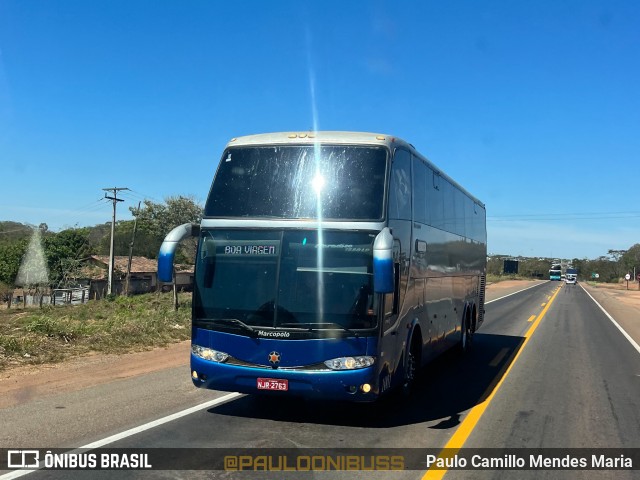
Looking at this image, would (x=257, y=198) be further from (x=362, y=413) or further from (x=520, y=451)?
(x=520, y=451)

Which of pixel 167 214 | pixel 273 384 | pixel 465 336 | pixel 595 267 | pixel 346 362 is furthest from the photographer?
pixel 595 267

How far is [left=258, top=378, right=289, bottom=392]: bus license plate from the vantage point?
6.28 meters

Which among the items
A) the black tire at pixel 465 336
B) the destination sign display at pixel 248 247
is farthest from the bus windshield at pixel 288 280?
the black tire at pixel 465 336

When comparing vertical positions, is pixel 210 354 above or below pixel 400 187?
below

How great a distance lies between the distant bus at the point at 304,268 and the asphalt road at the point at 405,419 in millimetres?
504

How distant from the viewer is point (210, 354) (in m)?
6.63

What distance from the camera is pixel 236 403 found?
25.1 ft

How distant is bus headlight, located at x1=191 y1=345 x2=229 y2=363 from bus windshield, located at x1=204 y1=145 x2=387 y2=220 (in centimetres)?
162

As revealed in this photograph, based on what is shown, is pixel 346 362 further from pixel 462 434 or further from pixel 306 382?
pixel 462 434

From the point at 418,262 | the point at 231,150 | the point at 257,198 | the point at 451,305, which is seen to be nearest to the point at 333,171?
the point at 257,198

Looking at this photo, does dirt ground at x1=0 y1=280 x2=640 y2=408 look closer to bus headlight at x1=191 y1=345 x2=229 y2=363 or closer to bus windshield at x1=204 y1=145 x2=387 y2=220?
bus headlight at x1=191 y1=345 x2=229 y2=363

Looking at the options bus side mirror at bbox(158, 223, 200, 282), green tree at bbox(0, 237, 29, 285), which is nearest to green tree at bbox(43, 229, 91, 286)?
green tree at bbox(0, 237, 29, 285)

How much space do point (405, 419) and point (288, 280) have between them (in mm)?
2397

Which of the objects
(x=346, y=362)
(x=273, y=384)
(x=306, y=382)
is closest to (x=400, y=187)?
(x=346, y=362)
